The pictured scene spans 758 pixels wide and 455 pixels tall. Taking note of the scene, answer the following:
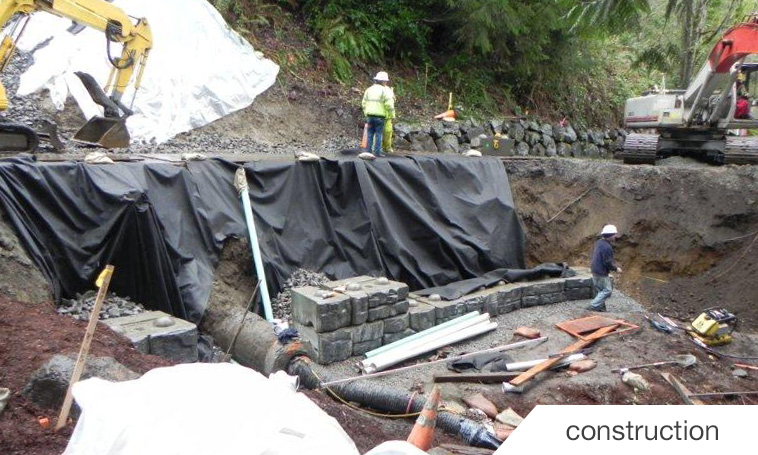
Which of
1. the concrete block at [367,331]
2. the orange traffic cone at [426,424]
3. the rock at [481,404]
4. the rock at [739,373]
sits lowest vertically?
the rock at [739,373]

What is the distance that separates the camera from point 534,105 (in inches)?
765

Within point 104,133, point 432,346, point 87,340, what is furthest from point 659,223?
point 87,340

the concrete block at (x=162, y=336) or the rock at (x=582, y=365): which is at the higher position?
the concrete block at (x=162, y=336)

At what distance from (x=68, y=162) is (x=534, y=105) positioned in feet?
48.6

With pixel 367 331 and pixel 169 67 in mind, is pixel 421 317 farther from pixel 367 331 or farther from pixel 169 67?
pixel 169 67

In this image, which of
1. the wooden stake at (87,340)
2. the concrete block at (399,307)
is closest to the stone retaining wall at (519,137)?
the concrete block at (399,307)

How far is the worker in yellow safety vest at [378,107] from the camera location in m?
11.3

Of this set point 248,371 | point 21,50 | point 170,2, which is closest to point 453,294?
point 248,371

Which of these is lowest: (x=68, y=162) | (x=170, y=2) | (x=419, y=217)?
(x=419, y=217)

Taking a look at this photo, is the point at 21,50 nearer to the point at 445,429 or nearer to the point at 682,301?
the point at 445,429

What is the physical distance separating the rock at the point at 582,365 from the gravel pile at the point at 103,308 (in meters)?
4.88

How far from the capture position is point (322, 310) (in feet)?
23.6

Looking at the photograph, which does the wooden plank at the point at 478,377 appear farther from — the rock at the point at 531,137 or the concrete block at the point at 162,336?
the rock at the point at 531,137

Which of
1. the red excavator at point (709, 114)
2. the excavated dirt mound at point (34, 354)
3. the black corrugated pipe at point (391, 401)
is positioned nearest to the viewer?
the excavated dirt mound at point (34, 354)
